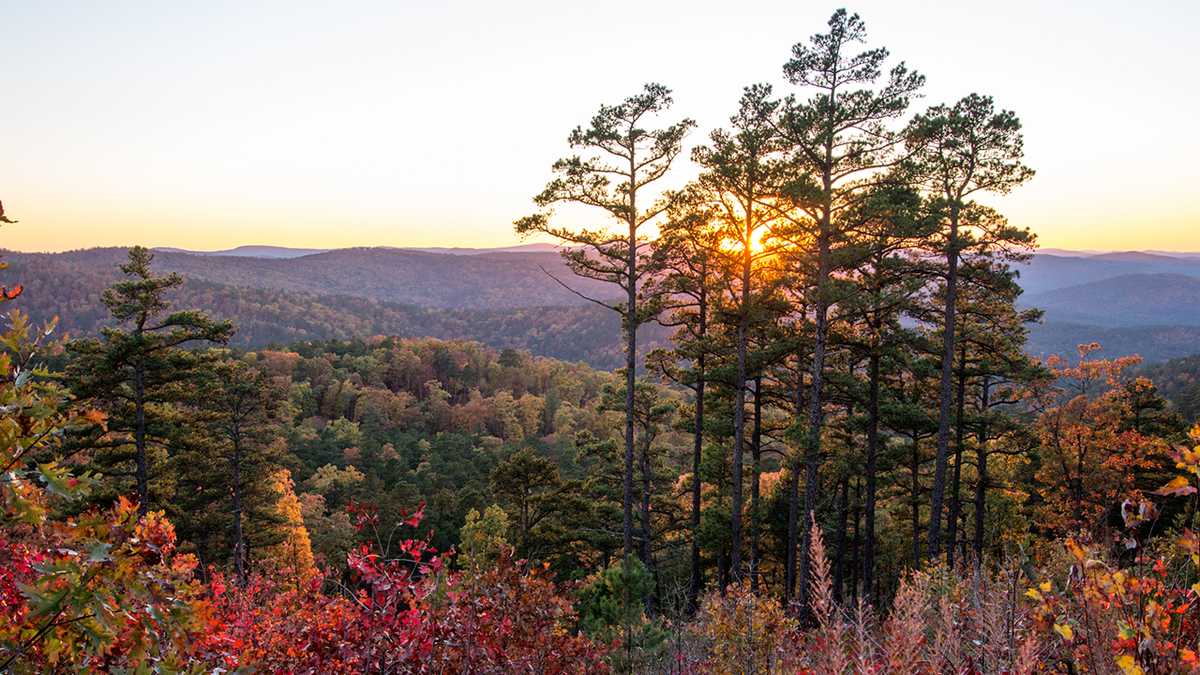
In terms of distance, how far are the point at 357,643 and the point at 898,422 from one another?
1495cm

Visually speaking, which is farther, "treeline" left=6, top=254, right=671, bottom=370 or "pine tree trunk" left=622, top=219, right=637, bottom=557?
"treeline" left=6, top=254, right=671, bottom=370

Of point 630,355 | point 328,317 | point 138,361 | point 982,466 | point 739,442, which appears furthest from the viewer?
point 328,317

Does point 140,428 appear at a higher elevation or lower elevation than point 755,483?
higher

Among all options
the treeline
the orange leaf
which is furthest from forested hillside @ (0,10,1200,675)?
the treeline

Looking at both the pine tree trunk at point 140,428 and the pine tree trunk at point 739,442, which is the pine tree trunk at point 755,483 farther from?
the pine tree trunk at point 140,428

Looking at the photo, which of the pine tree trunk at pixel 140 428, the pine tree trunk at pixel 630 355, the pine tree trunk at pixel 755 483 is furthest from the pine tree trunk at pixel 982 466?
the pine tree trunk at pixel 140 428

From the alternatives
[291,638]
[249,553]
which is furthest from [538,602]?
[249,553]

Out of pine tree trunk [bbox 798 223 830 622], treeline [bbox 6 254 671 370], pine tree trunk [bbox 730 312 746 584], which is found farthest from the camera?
treeline [bbox 6 254 671 370]

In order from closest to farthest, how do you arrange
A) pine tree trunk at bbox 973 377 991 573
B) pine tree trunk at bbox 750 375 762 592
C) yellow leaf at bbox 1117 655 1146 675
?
yellow leaf at bbox 1117 655 1146 675
pine tree trunk at bbox 750 375 762 592
pine tree trunk at bbox 973 377 991 573

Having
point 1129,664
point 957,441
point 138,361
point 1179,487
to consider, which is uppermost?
point 1179,487

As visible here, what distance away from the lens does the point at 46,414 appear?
6.59 feet

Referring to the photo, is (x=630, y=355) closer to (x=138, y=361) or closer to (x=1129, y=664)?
(x=138, y=361)

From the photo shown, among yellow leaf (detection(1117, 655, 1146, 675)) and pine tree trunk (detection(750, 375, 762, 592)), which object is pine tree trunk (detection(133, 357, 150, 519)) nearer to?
pine tree trunk (detection(750, 375, 762, 592))

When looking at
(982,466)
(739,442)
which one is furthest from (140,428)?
(982,466)
